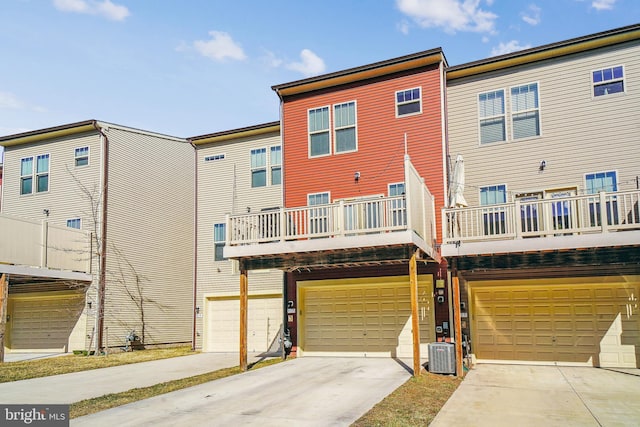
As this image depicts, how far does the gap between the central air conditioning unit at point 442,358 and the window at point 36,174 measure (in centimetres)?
1793

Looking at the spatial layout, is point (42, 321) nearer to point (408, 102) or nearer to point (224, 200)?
point (224, 200)

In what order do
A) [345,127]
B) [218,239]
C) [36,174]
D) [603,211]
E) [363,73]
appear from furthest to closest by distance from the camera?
[36,174]
[218,239]
[345,127]
[363,73]
[603,211]

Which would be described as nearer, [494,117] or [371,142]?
[494,117]

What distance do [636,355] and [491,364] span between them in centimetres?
355

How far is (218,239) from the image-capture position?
21.9 meters

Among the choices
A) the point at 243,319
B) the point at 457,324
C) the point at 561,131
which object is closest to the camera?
the point at 457,324

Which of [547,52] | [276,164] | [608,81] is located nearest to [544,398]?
[608,81]

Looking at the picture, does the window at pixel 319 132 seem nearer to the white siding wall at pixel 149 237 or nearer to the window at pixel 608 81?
the window at pixel 608 81

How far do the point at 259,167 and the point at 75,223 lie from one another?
7826mm

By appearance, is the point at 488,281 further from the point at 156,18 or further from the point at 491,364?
the point at 156,18

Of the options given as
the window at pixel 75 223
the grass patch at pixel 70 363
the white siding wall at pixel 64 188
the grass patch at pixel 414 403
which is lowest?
the grass patch at pixel 70 363

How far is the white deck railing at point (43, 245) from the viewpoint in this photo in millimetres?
18719

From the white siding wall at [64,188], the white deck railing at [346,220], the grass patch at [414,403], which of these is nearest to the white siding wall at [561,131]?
the white deck railing at [346,220]

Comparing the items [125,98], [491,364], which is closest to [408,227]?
[491,364]
